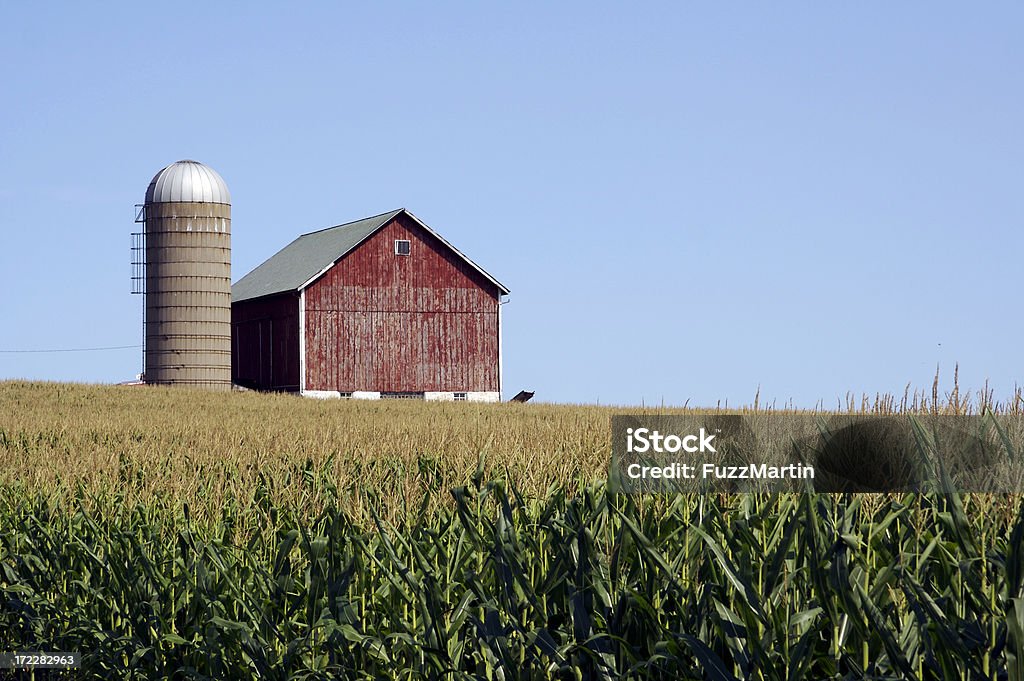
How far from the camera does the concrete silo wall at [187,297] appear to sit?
4253cm

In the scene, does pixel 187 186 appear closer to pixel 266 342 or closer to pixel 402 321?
pixel 266 342

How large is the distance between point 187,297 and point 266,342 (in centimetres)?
378

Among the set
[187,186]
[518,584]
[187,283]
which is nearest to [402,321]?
[187,283]

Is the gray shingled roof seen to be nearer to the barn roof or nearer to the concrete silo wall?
the barn roof

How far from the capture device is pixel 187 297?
42.7 m

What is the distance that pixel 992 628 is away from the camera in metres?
2.94

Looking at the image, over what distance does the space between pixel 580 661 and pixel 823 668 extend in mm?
859

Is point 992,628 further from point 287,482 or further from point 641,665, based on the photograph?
point 287,482

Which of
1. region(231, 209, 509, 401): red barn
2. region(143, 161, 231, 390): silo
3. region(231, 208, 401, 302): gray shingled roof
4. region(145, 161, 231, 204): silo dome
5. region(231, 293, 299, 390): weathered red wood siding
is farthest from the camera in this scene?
region(145, 161, 231, 204): silo dome

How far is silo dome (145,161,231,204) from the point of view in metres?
43.7

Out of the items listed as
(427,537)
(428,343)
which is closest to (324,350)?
(428,343)

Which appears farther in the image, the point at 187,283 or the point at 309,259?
the point at 309,259

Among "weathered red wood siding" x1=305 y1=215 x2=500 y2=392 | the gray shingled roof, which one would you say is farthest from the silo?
"weathered red wood siding" x1=305 y1=215 x2=500 y2=392

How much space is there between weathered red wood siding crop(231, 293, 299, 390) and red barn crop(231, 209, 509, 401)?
85 mm
